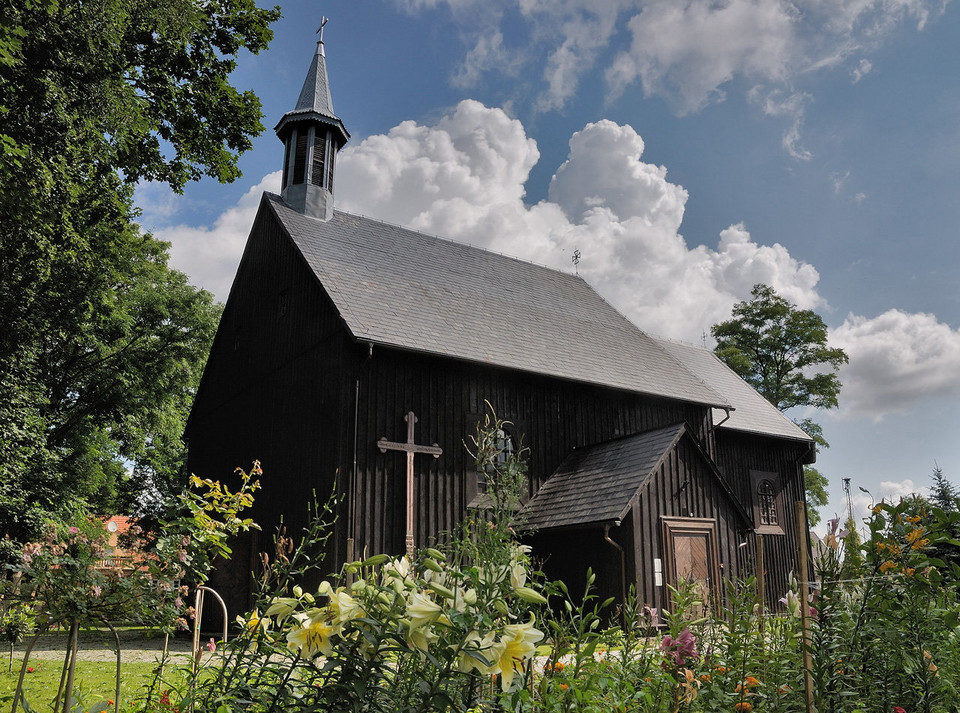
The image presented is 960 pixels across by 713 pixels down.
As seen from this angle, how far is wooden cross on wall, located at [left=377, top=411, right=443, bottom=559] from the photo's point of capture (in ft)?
41.0

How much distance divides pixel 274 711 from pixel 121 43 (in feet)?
40.9

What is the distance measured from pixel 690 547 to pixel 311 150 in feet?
39.3

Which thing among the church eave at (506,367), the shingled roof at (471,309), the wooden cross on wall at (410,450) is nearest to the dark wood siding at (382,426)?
the wooden cross on wall at (410,450)

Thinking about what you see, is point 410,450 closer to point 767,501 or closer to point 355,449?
point 355,449

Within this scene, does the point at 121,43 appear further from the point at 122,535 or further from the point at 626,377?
the point at 626,377

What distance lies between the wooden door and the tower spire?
10.0m

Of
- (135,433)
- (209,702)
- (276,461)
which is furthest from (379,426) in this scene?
(135,433)

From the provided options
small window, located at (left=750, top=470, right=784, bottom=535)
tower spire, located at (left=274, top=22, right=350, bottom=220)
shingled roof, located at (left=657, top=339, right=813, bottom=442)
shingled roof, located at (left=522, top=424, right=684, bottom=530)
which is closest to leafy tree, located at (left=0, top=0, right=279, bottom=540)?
tower spire, located at (left=274, top=22, right=350, bottom=220)

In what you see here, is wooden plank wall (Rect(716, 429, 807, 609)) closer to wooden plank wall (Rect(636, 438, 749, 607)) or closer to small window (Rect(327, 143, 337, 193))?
wooden plank wall (Rect(636, 438, 749, 607))

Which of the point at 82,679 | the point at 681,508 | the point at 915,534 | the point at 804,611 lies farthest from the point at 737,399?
the point at 804,611

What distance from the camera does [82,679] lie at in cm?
707

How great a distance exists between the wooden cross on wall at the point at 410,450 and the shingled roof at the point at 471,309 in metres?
1.40

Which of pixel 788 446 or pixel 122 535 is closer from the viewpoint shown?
pixel 122 535

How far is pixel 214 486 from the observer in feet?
18.5
